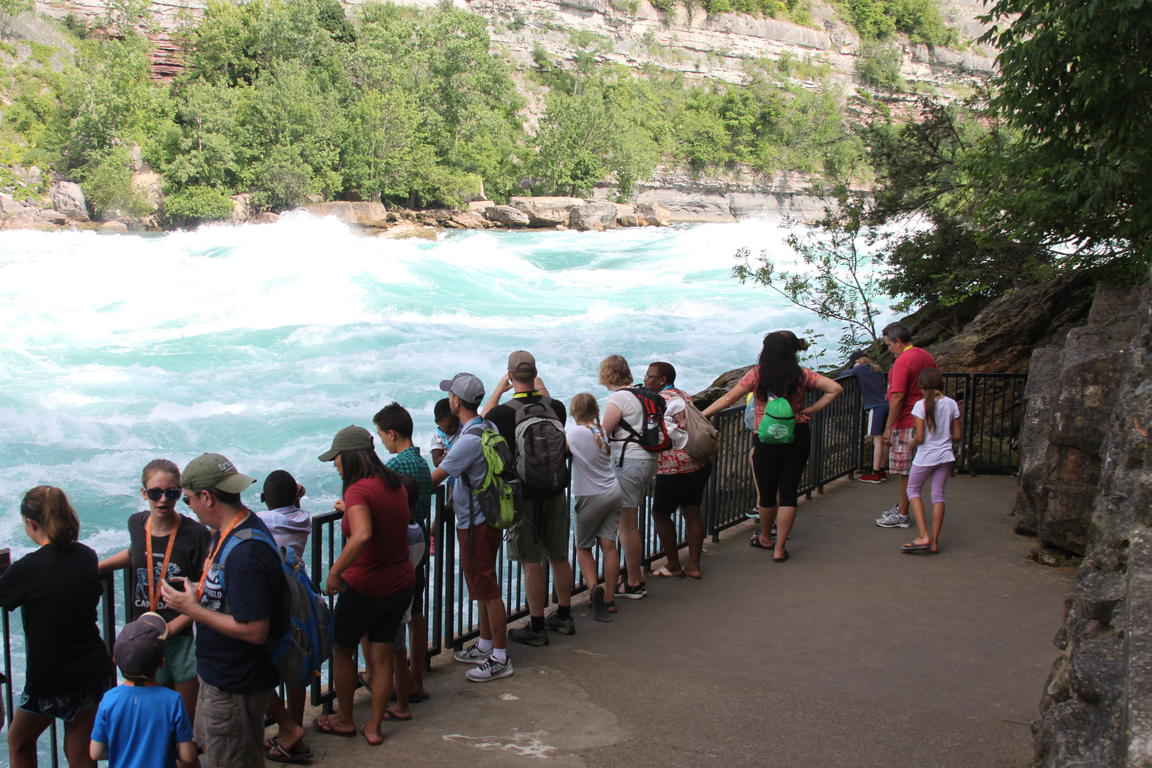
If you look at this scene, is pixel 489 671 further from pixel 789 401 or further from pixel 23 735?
pixel 789 401

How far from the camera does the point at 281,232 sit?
53.8m

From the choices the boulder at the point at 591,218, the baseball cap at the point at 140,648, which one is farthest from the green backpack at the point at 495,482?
the boulder at the point at 591,218

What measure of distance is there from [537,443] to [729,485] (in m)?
3.61

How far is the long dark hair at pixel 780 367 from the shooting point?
7.77 m

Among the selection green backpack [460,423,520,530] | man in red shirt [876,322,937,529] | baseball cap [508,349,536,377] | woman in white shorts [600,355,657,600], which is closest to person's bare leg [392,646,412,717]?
green backpack [460,423,520,530]

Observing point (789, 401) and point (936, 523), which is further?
point (936, 523)

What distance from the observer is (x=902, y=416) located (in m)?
9.16

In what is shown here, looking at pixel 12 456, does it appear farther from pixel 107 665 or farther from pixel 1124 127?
pixel 1124 127

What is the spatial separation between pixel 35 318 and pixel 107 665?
26.3 m

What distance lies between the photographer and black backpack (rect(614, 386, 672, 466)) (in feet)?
22.7

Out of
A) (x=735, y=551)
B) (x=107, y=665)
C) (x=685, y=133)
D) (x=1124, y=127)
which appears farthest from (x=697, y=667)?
(x=685, y=133)

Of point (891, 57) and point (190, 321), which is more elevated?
point (891, 57)

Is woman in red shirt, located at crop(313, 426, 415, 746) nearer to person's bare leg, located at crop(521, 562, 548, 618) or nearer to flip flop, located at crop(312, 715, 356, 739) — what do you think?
flip flop, located at crop(312, 715, 356, 739)

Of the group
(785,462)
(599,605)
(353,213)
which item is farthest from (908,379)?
(353,213)
